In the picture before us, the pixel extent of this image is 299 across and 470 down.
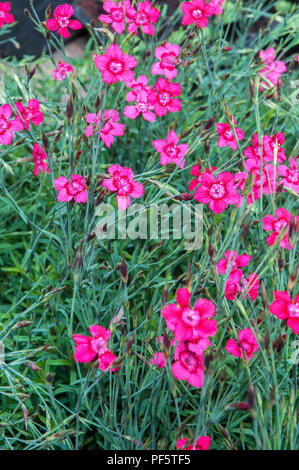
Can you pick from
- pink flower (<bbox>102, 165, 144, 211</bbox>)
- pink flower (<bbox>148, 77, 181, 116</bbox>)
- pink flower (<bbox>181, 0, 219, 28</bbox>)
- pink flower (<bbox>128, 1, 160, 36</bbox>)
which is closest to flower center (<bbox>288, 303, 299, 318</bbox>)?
pink flower (<bbox>102, 165, 144, 211</bbox>)

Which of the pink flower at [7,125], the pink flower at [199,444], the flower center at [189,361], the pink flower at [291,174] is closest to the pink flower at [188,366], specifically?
the flower center at [189,361]

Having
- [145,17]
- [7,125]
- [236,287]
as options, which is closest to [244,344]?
[236,287]

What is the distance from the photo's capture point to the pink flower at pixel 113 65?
1369 millimetres

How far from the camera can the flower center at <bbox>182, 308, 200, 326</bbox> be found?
3.31ft

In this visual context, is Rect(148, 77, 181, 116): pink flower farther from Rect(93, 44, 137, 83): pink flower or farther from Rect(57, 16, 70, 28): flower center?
Rect(57, 16, 70, 28): flower center

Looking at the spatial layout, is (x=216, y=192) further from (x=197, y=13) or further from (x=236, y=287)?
(x=197, y=13)

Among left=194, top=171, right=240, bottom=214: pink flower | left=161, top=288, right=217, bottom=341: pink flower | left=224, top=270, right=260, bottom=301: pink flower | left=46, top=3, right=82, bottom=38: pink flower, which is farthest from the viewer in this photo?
left=46, top=3, right=82, bottom=38: pink flower

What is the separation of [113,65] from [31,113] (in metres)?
0.31

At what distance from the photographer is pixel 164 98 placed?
1683 mm

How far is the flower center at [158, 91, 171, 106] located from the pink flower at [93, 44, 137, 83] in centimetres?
25

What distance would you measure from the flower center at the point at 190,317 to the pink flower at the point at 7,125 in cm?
82

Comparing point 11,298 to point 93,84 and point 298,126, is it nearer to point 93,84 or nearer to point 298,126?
point 93,84

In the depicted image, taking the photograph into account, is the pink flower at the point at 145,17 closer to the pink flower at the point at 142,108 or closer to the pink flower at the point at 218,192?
the pink flower at the point at 142,108
